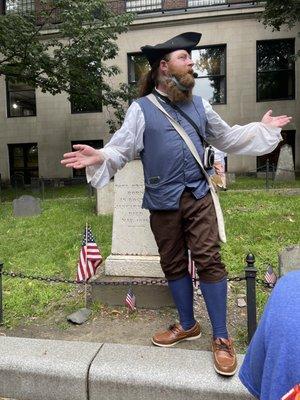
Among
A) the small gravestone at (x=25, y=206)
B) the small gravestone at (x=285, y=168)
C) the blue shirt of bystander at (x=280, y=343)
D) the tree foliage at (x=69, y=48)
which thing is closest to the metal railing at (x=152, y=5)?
the tree foliage at (x=69, y=48)

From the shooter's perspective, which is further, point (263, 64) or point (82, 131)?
point (82, 131)

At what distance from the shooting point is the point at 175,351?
3.13m

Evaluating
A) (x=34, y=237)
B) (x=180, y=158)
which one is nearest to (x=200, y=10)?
(x=34, y=237)

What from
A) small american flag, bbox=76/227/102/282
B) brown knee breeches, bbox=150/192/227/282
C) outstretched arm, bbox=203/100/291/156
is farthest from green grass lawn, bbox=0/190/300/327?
outstretched arm, bbox=203/100/291/156

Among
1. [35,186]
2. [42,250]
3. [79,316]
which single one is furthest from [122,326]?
[35,186]

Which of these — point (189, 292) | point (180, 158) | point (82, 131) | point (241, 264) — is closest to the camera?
point (180, 158)

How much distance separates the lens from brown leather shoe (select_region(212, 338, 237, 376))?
2801mm

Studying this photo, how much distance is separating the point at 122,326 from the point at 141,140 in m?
1.69

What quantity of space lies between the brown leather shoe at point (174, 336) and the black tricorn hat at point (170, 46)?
1997mm

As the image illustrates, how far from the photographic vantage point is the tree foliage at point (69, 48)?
13867 millimetres

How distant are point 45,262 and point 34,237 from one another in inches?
64.1

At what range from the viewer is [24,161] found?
23938mm

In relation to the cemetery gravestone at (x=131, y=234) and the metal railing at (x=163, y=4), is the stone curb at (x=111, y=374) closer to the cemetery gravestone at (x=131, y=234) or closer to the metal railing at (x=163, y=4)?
the cemetery gravestone at (x=131, y=234)

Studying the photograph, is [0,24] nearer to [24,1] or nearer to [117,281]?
[24,1]
